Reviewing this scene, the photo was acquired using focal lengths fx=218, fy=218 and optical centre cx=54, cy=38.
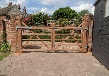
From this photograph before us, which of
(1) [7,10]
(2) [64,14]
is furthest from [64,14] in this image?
(1) [7,10]

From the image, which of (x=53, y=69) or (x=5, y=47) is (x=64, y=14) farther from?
(x=53, y=69)

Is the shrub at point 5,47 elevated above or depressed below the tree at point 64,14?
below

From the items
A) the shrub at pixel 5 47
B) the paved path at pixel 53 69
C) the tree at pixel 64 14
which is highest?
the tree at pixel 64 14

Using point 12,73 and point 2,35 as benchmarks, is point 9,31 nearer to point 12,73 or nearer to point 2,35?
point 2,35

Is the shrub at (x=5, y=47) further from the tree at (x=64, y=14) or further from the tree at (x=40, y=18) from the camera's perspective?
the tree at (x=64, y=14)

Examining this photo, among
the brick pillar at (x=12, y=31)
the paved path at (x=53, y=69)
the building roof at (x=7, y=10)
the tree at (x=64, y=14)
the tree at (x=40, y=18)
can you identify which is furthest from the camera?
the tree at (x=64, y=14)

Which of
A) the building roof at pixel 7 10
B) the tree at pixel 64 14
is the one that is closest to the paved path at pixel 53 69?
the building roof at pixel 7 10

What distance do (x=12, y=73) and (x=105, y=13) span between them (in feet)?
14.7

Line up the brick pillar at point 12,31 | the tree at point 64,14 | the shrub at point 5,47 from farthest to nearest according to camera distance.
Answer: the tree at point 64,14 < the shrub at point 5,47 < the brick pillar at point 12,31

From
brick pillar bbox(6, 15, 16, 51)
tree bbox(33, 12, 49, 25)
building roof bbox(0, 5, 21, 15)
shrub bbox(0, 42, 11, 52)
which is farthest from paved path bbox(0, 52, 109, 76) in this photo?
building roof bbox(0, 5, 21, 15)

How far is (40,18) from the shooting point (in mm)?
29719

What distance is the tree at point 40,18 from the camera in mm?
29094

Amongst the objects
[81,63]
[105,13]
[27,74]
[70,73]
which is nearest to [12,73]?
[27,74]

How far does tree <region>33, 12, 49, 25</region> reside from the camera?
29.1 metres
